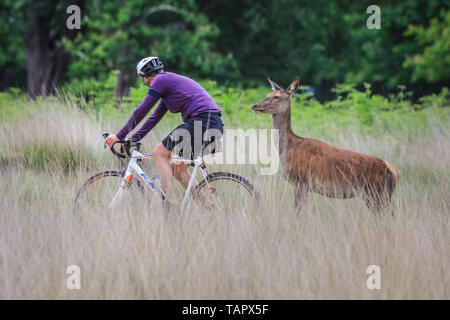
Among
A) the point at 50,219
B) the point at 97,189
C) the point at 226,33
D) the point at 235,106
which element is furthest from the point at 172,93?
the point at 226,33

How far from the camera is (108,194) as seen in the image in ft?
19.2

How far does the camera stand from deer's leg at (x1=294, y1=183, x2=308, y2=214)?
5637 mm

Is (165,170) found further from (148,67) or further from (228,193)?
(148,67)

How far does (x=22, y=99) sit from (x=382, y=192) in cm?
847

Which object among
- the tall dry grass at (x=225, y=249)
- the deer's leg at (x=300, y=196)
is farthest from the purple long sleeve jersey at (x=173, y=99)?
the deer's leg at (x=300, y=196)

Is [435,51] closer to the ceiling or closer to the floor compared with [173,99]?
closer to the ceiling

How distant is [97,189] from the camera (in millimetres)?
5840

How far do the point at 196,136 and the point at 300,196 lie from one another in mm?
1213

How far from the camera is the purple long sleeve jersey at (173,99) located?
539cm

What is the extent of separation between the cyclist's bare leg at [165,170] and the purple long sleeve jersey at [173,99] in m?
0.26

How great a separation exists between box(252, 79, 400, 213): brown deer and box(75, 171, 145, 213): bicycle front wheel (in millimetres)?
1527

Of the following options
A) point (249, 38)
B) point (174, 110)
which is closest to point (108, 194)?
point (174, 110)
